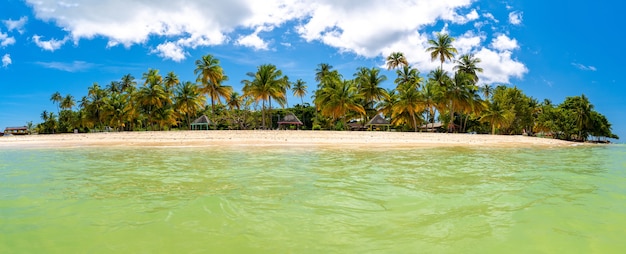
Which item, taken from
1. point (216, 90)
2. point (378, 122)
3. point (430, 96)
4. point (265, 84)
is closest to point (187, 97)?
point (216, 90)

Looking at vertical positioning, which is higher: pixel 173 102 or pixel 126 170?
pixel 173 102

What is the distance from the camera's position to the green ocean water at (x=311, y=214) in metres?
3.40

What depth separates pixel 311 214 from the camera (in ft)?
14.9

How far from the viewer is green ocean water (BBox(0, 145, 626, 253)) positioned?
3398 millimetres

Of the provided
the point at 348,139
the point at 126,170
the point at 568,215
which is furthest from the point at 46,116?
the point at 568,215

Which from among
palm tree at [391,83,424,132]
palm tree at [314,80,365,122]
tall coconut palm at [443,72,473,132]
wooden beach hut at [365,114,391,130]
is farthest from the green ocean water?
wooden beach hut at [365,114,391,130]

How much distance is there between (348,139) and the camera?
2367 cm

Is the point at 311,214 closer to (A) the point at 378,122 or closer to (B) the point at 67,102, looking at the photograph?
(A) the point at 378,122

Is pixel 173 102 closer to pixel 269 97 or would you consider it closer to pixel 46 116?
pixel 269 97

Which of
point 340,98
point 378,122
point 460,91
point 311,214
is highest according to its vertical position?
point 460,91

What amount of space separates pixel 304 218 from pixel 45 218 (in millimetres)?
3308

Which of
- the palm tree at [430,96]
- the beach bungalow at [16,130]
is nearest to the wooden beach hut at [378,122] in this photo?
the palm tree at [430,96]

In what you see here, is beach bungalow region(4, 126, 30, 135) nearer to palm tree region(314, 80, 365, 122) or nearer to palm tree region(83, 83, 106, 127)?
palm tree region(83, 83, 106, 127)

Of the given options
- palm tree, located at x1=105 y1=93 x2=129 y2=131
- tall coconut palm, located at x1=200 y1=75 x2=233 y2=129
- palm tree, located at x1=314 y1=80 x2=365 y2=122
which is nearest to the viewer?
palm tree, located at x1=314 y1=80 x2=365 y2=122
